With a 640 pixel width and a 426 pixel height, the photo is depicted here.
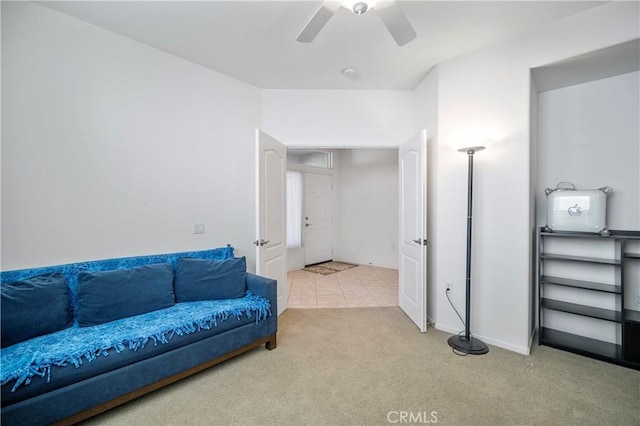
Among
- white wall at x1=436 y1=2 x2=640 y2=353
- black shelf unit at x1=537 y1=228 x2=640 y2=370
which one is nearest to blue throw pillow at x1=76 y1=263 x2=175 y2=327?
white wall at x1=436 y1=2 x2=640 y2=353

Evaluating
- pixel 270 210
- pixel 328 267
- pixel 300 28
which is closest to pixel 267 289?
pixel 270 210

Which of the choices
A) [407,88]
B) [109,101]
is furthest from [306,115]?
[109,101]

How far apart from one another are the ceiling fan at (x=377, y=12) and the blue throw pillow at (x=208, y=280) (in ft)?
6.65

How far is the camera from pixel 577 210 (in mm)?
2502

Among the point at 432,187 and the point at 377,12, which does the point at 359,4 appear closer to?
the point at 377,12

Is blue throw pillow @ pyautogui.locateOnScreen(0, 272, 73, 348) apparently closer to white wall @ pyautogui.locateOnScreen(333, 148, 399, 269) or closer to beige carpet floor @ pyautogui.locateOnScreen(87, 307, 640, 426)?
beige carpet floor @ pyautogui.locateOnScreen(87, 307, 640, 426)

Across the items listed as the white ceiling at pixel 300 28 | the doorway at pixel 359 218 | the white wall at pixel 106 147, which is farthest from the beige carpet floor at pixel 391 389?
the white ceiling at pixel 300 28

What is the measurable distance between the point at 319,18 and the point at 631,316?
3269 mm

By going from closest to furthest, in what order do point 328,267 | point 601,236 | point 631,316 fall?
point 631,316
point 601,236
point 328,267

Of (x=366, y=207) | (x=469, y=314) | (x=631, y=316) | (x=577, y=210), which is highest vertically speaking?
(x=366, y=207)

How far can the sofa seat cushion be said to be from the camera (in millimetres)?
1463

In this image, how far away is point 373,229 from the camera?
605 cm

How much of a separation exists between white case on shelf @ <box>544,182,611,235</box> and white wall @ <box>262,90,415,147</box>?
5.64 ft

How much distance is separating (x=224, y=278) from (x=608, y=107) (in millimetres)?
3843
